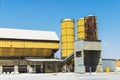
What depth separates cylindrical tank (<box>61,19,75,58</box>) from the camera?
7700cm

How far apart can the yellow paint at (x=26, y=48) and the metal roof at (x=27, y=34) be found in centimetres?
154

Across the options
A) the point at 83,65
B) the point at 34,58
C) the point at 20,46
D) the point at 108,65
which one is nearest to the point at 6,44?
the point at 20,46

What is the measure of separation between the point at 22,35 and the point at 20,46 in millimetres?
4411

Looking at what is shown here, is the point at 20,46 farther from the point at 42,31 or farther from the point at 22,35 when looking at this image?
the point at 42,31

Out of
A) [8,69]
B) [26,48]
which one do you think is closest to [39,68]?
[26,48]

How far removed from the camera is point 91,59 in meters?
70.2

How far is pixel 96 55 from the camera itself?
69.1 m

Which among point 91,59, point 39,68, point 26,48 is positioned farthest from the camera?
point 39,68

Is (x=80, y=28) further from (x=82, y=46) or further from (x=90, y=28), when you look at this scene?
(x=82, y=46)

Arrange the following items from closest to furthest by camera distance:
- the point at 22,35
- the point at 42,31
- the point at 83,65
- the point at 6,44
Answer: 1. the point at 83,65
2. the point at 6,44
3. the point at 22,35
4. the point at 42,31

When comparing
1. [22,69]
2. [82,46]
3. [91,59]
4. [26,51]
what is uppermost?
[82,46]

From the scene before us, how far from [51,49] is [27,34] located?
8335 mm

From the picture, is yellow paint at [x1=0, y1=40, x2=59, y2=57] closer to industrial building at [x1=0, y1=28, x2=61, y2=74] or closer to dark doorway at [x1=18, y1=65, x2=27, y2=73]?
industrial building at [x1=0, y1=28, x2=61, y2=74]

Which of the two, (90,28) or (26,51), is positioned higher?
(90,28)
